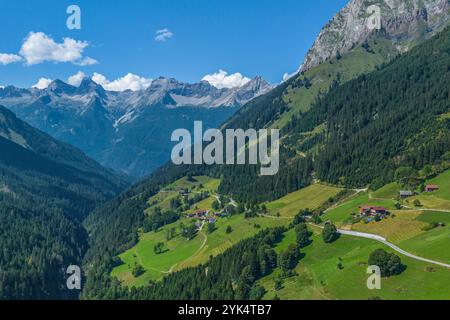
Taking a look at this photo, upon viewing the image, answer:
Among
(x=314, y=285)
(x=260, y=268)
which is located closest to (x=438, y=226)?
(x=314, y=285)

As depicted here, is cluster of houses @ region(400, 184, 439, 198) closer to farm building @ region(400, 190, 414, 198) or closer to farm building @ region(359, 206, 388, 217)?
farm building @ region(400, 190, 414, 198)

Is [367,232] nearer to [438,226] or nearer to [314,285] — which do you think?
[438,226]

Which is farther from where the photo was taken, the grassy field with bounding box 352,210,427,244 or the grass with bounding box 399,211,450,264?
the grassy field with bounding box 352,210,427,244

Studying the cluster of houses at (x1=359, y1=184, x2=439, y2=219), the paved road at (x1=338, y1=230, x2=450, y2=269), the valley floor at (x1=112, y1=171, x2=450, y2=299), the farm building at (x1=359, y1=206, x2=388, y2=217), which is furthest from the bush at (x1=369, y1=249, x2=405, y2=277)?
the farm building at (x1=359, y1=206, x2=388, y2=217)

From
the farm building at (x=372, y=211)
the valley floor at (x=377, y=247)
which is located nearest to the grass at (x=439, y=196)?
the valley floor at (x=377, y=247)

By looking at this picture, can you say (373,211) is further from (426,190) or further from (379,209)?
(426,190)

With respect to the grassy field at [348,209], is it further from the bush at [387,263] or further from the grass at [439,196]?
the bush at [387,263]
